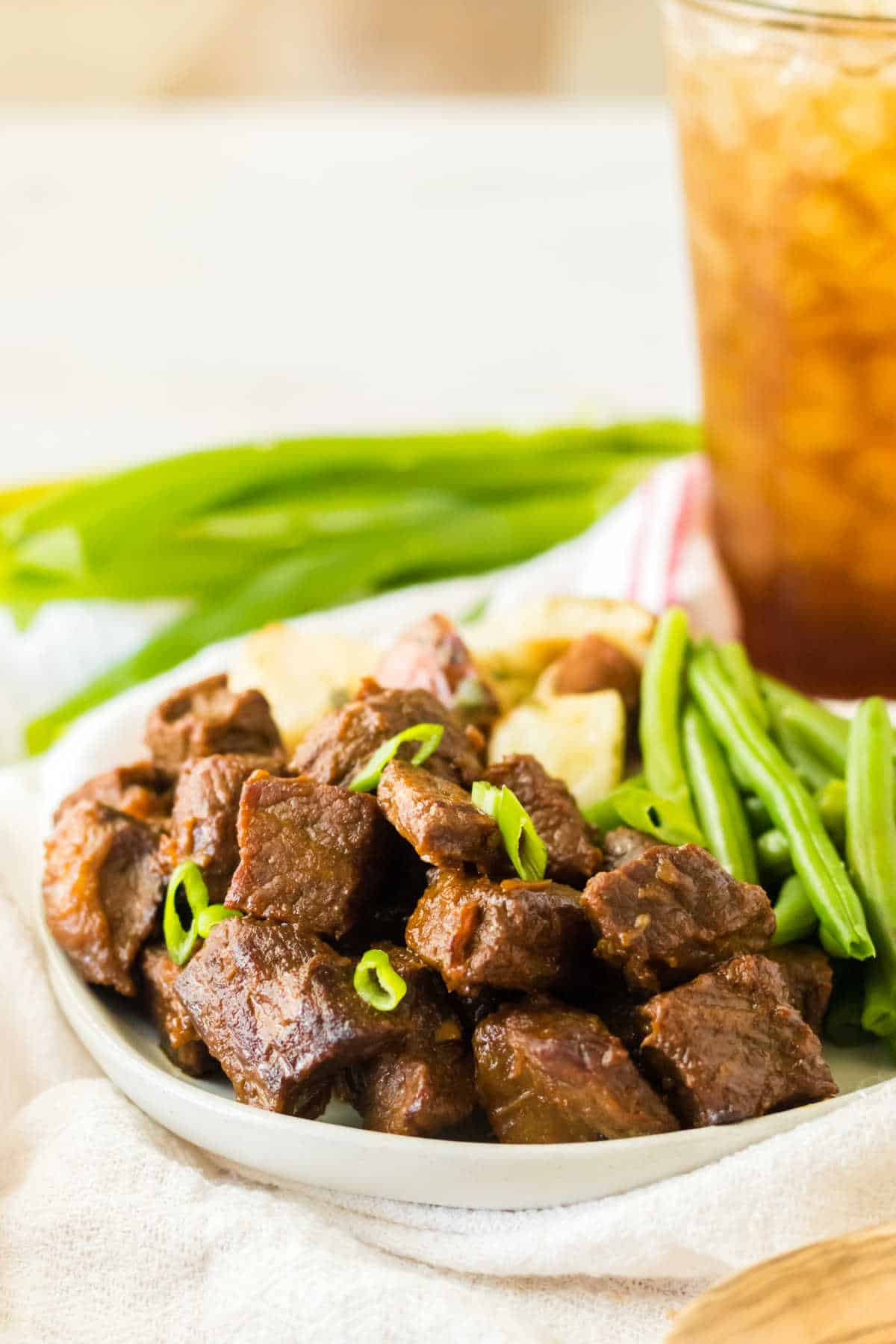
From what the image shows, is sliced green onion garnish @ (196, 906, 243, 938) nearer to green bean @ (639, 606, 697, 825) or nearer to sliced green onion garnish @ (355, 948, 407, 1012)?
sliced green onion garnish @ (355, 948, 407, 1012)

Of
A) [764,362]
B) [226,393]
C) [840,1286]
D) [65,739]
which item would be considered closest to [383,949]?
[840,1286]

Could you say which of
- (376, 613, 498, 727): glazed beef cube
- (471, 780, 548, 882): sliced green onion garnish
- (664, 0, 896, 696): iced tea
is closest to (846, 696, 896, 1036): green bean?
(471, 780, 548, 882): sliced green onion garnish

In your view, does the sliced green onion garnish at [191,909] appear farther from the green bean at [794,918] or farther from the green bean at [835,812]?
the green bean at [835,812]

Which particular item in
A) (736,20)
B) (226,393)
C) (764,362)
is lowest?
(226,393)

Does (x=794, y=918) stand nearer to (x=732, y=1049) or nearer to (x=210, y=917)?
(x=732, y=1049)

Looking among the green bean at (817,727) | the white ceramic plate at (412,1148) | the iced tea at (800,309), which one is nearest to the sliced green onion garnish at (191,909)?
the white ceramic plate at (412,1148)

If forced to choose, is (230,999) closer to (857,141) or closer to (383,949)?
(383,949)
